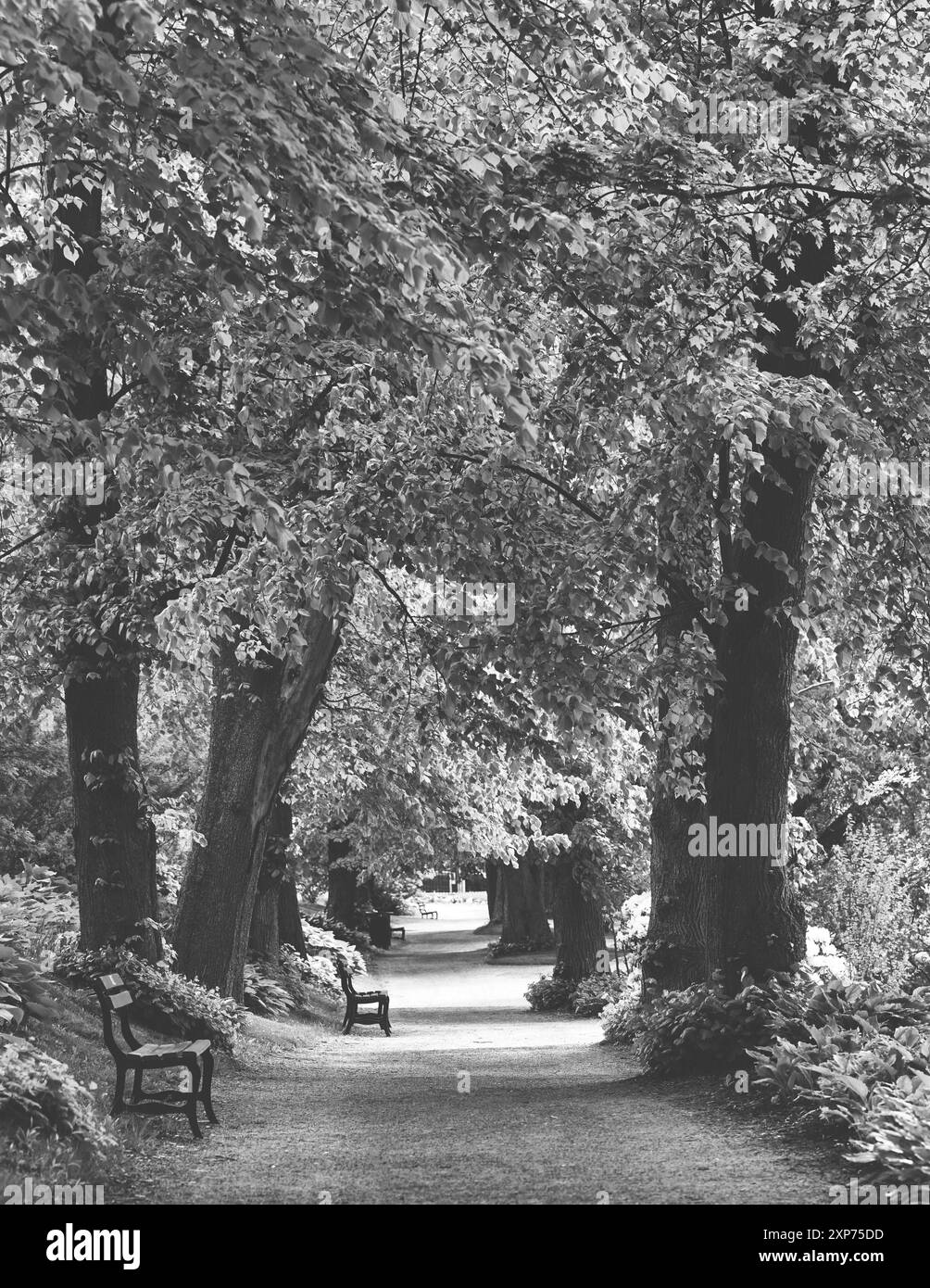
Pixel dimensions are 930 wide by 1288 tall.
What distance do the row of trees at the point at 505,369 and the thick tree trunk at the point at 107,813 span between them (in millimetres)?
33

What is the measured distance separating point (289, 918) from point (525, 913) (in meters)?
14.3

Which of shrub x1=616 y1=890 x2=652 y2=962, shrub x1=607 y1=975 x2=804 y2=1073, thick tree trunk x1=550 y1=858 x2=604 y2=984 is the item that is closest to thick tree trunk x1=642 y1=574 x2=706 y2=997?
shrub x1=607 y1=975 x2=804 y2=1073

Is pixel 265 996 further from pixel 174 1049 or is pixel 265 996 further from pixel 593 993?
pixel 174 1049

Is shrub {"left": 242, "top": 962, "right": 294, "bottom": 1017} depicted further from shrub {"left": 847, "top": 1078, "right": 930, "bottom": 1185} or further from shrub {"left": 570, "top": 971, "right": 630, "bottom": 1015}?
shrub {"left": 847, "top": 1078, "right": 930, "bottom": 1185}

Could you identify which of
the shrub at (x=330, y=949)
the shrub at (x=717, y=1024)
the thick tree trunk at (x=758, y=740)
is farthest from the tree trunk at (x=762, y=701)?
the shrub at (x=330, y=949)

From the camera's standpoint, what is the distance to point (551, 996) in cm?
2542

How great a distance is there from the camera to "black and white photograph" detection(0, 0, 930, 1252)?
7.26m

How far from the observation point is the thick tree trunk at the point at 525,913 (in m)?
40.2

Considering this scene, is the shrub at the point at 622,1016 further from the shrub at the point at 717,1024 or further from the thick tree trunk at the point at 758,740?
the thick tree trunk at the point at 758,740

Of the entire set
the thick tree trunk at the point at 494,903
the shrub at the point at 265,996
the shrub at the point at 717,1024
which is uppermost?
the shrub at the point at 717,1024

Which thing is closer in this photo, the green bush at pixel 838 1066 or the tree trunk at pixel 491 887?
the green bush at pixel 838 1066

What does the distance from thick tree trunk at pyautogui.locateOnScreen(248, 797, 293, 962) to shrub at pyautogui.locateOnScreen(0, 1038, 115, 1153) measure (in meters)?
14.3
